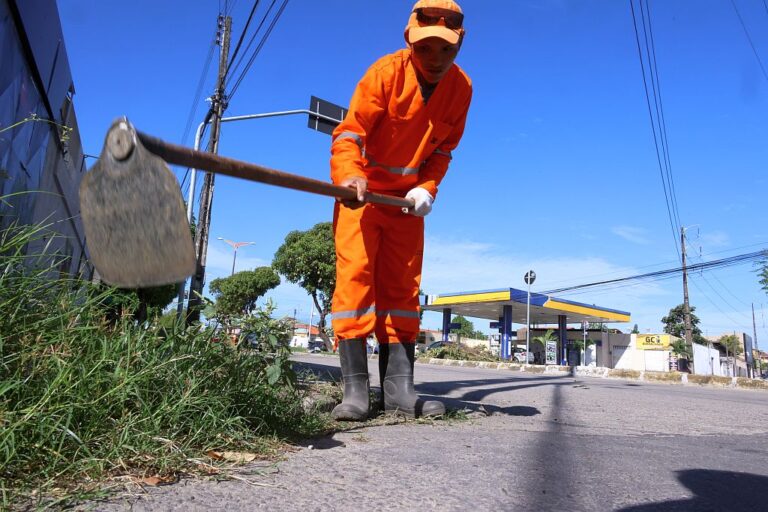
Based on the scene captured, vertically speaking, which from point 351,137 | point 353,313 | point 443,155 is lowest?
point 353,313

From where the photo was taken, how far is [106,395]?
1613 mm

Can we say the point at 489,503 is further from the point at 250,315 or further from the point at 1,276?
the point at 1,276

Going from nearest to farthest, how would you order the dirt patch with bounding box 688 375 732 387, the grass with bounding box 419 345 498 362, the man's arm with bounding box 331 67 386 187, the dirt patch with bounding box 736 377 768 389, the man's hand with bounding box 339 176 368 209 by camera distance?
the man's hand with bounding box 339 176 368 209
the man's arm with bounding box 331 67 386 187
the dirt patch with bounding box 736 377 768 389
the dirt patch with bounding box 688 375 732 387
the grass with bounding box 419 345 498 362

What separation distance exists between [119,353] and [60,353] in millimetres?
191

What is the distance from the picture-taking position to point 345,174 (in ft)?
8.47

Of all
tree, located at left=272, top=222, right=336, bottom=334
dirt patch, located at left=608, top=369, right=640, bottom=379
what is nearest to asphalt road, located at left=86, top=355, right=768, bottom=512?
dirt patch, located at left=608, top=369, right=640, bottom=379

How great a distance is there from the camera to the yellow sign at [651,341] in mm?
38156

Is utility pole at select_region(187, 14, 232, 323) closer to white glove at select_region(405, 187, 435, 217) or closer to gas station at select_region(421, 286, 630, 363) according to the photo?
white glove at select_region(405, 187, 435, 217)

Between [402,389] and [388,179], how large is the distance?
1163mm

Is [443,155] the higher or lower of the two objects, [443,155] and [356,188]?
the higher

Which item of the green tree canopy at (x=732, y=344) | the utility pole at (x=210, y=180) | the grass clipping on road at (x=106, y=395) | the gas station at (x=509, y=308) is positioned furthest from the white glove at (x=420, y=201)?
the green tree canopy at (x=732, y=344)

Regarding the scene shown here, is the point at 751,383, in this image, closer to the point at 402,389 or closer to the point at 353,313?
the point at 402,389

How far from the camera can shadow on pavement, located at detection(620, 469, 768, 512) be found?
1.49m

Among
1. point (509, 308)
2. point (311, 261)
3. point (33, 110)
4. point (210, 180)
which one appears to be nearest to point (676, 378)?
point (210, 180)
